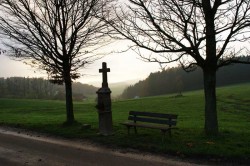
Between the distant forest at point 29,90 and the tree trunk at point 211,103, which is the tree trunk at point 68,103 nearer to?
the tree trunk at point 211,103

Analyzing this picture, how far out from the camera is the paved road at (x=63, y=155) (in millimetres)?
9953

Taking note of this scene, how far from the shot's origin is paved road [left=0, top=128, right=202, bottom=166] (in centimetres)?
995

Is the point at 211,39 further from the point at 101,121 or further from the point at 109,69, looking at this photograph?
the point at 101,121

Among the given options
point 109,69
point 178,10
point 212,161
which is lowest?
point 212,161

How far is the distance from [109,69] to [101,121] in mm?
2276

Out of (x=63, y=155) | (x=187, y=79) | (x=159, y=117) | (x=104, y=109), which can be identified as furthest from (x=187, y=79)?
(x=63, y=155)

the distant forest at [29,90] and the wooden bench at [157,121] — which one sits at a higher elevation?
the distant forest at [29,90]

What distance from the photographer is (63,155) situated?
11.0 m

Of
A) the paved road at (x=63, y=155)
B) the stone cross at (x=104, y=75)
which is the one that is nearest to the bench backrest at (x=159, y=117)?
the stone cross at (x=104, y=75)

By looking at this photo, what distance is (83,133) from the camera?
14.9 meters

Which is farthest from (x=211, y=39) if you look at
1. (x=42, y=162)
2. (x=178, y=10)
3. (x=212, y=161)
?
(x=42, y=162)

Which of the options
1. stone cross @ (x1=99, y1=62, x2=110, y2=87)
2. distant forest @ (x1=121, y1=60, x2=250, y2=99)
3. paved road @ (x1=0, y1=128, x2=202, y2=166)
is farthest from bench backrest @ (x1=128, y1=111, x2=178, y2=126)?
distant forest @ (x1=121, y1=60, x2=250, y2=99)

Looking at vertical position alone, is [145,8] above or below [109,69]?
above

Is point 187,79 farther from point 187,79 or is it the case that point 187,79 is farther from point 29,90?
point 29,90
